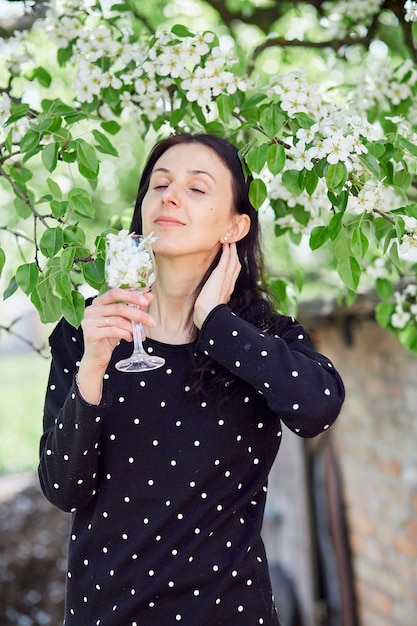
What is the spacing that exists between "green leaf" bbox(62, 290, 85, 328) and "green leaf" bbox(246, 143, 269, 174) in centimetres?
49

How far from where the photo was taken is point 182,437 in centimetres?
191

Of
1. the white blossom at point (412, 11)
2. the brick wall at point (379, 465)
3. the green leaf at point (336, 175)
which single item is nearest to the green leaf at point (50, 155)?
the green leaf at point (336, 175)

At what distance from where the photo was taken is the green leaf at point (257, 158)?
1938 millimetres

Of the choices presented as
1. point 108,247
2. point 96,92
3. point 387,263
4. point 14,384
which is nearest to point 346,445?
point 387,263

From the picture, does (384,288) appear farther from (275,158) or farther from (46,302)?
(46,302)

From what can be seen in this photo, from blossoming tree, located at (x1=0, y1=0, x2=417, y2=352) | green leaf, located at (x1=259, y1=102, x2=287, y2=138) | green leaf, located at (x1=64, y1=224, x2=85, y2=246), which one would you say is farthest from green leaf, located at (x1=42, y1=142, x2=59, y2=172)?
green leaf, located at (x1=259, y1=102, x2=287, y2=138)

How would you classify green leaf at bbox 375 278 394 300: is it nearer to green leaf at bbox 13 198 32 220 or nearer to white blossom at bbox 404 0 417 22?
white blossom at bbox 404 0 417 22

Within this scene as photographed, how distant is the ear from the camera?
2129 millimetres

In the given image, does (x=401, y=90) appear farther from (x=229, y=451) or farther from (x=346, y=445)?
(x=346, y=445)

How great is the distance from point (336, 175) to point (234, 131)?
0.35 metres

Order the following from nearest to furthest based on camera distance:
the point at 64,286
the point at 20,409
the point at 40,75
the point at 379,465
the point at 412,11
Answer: the point at 64,286, the point at 412,11, the point at 40,75, the point at 379,465, the point at 20,409

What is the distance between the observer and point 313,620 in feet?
17.9

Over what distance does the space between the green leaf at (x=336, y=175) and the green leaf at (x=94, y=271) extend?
506 mm

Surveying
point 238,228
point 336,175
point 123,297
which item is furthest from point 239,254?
point 123,297
